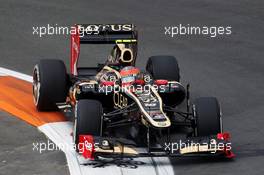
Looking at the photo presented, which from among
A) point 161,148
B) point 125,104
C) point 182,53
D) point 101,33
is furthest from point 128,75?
point 182,53

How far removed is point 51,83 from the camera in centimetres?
1805

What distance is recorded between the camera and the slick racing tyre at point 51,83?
1805 cm

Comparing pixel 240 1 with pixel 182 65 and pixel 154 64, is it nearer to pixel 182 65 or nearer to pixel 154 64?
pixel 182 65

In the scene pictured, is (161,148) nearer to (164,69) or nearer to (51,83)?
(51,83)

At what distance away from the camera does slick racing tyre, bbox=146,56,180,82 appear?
1866cm

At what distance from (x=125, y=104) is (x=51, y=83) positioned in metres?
1.95

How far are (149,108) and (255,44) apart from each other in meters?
8.78

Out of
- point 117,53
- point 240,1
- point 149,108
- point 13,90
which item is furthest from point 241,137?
point 240,1

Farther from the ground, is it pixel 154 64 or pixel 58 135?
pixel 154 64

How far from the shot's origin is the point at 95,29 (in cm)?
1888

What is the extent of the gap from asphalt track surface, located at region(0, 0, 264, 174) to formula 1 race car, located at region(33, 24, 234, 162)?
1.64ft

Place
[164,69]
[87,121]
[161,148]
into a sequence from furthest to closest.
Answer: [164,69] → [87,121] → [161,148]

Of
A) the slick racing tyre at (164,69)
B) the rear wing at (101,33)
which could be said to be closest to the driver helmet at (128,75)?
the slick racing tyre at (164,69)

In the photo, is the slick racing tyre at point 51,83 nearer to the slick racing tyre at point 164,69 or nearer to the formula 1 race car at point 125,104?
the formula 1 race car at point 125,104
